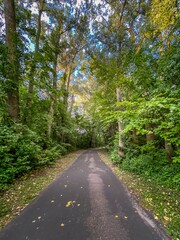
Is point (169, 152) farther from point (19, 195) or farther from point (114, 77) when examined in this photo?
point (19, 195)

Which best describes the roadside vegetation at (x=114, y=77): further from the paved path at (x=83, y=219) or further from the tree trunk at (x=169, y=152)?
the paved path at (x=83, y=219)

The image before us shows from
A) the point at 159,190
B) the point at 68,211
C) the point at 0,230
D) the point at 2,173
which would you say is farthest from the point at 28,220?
the point at 159,190

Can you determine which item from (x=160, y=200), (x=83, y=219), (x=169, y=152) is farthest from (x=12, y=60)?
(x=169, y=152)

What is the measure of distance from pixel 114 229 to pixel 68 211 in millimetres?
1084

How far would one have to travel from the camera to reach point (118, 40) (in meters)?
7.70

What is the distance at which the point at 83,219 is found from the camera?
8.58 feet

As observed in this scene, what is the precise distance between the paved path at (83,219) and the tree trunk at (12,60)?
3.39 metres

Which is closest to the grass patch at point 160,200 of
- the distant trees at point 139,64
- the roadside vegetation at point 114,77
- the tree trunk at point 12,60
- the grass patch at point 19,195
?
the roadside vegetation at point 114,77

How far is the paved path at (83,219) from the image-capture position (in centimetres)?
219

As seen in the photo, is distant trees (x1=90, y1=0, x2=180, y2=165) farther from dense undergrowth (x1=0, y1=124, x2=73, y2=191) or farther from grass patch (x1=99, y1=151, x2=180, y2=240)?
dense undergrowth (x1=0, y1=124, x2=73, y2=191)

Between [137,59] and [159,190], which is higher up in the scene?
[137,59]

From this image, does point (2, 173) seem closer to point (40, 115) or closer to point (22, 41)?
point (40, 115)

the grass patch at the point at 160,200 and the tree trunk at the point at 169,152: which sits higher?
the tree trunk at the point at 169,152

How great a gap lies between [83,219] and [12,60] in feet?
18.7
